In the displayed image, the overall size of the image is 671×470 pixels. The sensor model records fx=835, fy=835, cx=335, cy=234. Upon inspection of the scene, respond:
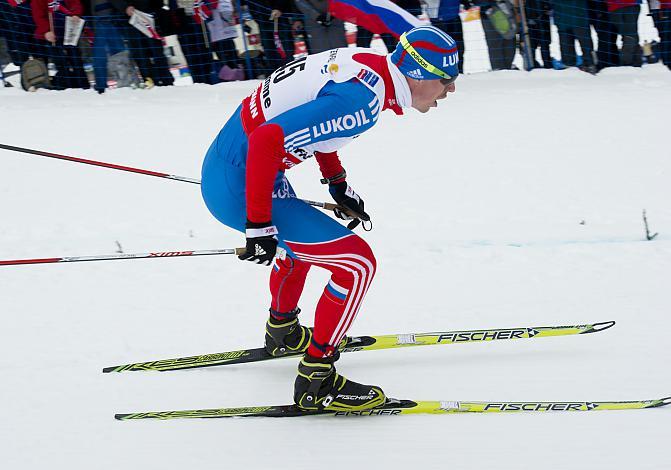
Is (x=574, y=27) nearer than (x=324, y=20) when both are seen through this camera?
No

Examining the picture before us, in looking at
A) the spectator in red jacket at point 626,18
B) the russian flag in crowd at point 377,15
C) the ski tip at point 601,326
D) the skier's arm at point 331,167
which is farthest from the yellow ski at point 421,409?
A: the spectator in red jacket at point 626,18

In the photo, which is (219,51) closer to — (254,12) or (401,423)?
(254,12)

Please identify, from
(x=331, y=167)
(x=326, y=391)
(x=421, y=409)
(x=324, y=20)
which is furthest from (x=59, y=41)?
(x=421, y=409)

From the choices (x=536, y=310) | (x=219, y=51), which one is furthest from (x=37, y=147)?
(x=536, y=310)

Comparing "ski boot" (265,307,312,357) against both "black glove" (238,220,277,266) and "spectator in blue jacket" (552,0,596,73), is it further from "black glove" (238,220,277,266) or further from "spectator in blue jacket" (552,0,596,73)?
"spectator in blue jacket" (552,0,596,73)

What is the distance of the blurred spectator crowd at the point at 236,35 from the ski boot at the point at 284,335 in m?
3.95

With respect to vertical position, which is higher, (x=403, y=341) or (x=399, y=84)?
Result: (x=399, y=84)

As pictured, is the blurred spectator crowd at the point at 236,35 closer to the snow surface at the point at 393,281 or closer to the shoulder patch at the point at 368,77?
the snow surface at the point at 393,281

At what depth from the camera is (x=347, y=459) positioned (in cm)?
310

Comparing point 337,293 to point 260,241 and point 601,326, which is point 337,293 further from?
point 601,326

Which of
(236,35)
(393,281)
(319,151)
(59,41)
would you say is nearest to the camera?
(319,151)

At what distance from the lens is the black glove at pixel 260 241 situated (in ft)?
10.1

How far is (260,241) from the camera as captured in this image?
10.1 feet

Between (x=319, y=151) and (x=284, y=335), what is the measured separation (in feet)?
3.10
